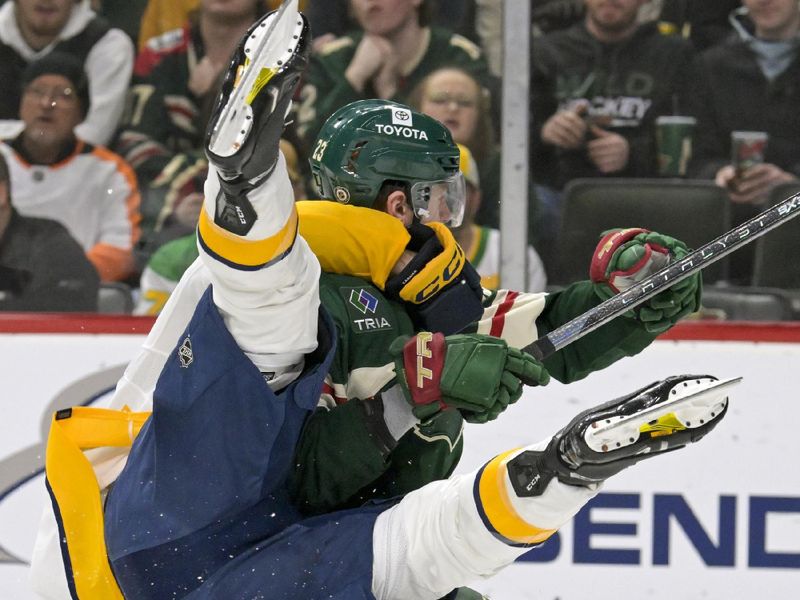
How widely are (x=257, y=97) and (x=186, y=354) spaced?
19.5 inches

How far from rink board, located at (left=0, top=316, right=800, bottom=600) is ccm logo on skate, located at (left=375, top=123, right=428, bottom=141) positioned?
3.45 feet

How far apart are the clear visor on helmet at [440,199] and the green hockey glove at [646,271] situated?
30cm

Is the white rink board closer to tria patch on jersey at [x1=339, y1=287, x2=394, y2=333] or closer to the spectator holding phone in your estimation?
the spectator holding phone

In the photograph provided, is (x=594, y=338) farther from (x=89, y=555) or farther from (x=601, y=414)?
(x=89, y=555)

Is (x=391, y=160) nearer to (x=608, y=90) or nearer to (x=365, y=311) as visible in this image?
(x=365, y=311)

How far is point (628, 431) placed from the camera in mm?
2414

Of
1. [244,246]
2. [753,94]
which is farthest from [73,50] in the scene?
[244,246]

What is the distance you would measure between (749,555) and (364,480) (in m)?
1.41

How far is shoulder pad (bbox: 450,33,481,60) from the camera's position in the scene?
391 centimetres

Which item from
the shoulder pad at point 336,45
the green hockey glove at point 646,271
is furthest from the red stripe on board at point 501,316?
the shoulder pad at point 336,45

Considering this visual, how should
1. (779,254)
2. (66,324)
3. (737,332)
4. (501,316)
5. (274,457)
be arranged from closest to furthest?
(274,457), (501,316), (737,332), (66,324), (779,254)

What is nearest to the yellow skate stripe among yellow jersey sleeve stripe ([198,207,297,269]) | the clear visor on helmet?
yellow jersey sleeve stripe ([198,207,297,269])

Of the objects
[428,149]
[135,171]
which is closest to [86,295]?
[135,171]

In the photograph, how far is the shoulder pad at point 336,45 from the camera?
13.1 feet
